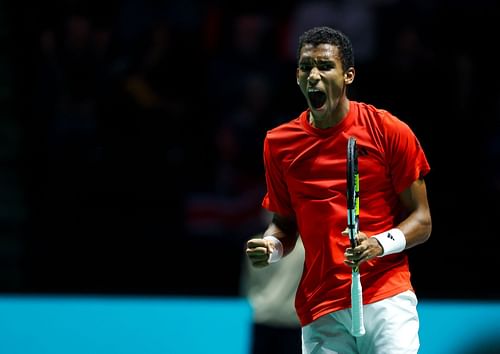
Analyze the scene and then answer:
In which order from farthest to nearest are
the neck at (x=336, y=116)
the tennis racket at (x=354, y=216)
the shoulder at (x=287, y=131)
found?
the shoulder at (x=287, y=131) < the neck at (x=336, y=116) < the tennis racket at (x=354, y=216)

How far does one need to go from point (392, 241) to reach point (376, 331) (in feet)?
1.14

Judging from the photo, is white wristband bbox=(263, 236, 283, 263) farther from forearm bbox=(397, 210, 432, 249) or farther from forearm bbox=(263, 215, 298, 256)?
forearm bbox=(397, 210, 432, 249)

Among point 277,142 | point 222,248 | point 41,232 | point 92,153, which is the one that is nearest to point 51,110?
point 92,153

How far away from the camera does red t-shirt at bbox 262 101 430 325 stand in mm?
4082

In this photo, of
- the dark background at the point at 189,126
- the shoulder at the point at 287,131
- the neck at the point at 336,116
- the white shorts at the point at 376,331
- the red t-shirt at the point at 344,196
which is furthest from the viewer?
the dark background at the point at 189,126

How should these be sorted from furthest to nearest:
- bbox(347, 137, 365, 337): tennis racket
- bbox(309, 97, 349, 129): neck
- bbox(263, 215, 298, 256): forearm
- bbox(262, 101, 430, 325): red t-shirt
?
bbox(263, 215, 298, 256): forearm → bbox(309, 97, 349, 129): neck → bbox(262, 101, 430, 325): red t-shirt → bbox(347, 137, 365, 337): tennis racket

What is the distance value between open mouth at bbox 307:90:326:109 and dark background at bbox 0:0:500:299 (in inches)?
136

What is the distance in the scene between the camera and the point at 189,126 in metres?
8.16

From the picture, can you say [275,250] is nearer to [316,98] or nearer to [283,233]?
[283,233]

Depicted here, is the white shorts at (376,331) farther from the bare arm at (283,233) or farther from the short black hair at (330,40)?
the short black hair at (330,40)

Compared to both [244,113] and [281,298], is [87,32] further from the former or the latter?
[281,298]

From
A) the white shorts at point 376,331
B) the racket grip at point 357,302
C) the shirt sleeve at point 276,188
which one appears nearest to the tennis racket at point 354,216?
the racket grip at point 357,302

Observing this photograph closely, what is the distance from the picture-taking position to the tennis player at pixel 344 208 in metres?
4.05

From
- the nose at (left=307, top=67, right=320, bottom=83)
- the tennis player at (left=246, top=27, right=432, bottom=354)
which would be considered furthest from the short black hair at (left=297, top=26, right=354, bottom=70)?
the nose at (left=307, top=67, right=320, bottom=83)
